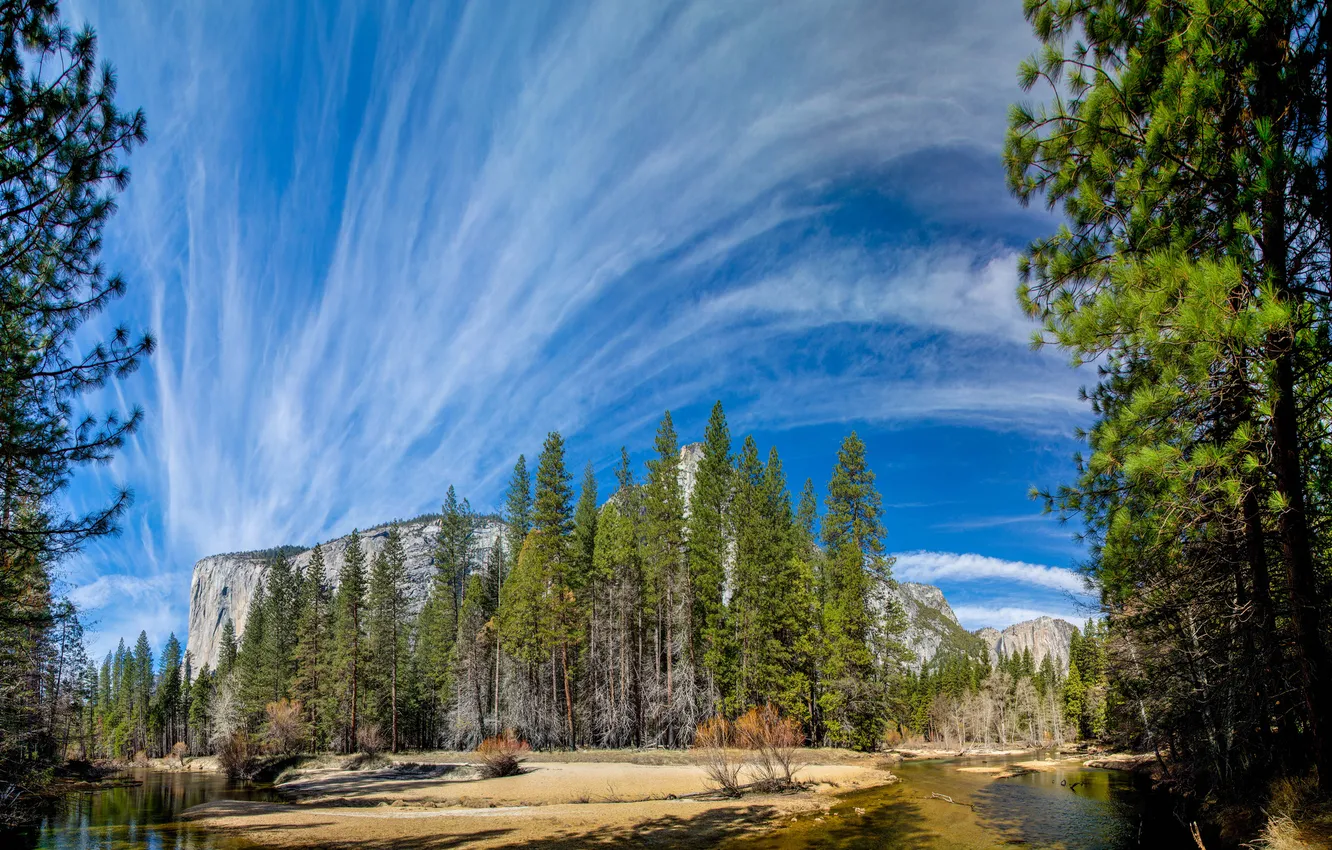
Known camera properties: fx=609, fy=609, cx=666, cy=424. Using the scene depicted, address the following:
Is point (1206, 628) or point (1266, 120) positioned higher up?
point (1266, 120)

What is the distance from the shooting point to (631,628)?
1503 inches

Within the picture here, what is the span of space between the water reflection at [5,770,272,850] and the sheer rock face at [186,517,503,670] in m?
131

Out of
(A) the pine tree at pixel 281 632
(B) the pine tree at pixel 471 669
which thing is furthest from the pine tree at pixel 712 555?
(A) the pine tree at pixel 281 632

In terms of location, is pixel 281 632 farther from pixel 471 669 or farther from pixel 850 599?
pixel 850 599

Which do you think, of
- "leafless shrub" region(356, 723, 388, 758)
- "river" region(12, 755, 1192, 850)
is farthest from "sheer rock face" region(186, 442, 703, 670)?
"river" region(12, 755, 1192, 850)

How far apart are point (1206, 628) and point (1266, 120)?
7.80 metres

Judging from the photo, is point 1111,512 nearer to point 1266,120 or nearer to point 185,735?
point 1266,120

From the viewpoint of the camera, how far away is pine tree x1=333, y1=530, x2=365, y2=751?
39.5 meters

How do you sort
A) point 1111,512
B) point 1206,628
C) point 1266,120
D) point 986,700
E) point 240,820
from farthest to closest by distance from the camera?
point 986,700 < point 240,820 < point 1206,628 < point 1111,512 < point 1266,120

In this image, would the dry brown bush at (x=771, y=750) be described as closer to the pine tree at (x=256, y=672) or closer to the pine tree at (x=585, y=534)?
the pine tree at (x=585, y=534)

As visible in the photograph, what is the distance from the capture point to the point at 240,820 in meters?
16.3

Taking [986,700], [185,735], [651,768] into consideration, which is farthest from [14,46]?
[185,735]

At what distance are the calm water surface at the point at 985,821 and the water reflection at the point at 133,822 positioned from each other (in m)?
12.6

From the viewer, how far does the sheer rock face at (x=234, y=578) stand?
542 feet
